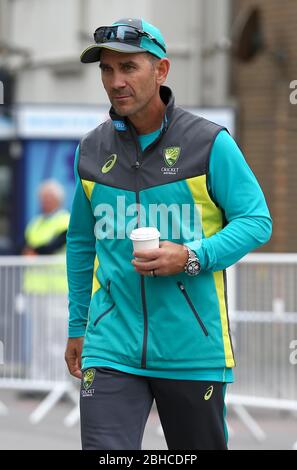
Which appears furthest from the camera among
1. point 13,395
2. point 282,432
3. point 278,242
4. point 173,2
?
point 173,2

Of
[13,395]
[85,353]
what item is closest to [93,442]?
[85,353]

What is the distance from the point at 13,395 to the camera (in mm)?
11078

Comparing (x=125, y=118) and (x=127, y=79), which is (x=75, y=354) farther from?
(x=127, y=79)

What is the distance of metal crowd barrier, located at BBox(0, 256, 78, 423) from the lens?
989cm

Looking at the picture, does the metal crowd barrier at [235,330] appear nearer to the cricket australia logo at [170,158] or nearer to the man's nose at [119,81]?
the cricket australia logo at [170,158]

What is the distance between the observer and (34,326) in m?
10.1

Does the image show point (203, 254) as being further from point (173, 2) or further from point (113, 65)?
point (173, 2)

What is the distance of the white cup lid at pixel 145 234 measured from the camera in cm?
431

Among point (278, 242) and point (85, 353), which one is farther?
point (278, 242)

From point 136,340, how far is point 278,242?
9089 mm

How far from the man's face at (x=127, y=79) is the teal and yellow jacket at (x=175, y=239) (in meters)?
0.12

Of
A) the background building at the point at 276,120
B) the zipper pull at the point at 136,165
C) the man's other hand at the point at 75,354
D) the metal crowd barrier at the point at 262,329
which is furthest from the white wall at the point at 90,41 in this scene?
the zipper pull at the point at 136,165

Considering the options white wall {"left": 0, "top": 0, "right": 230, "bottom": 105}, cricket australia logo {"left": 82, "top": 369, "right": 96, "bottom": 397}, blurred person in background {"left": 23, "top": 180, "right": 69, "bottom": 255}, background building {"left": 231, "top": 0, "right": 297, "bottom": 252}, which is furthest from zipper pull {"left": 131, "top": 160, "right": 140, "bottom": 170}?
white wall {"left": 0, "top": 0, "right": 230, "bottom": 105}

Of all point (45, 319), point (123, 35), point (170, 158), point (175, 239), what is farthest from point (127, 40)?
point (45, 319)
